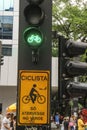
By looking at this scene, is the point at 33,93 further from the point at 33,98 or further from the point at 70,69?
the point at 70,69

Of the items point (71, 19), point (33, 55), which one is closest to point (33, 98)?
point (33, 55)

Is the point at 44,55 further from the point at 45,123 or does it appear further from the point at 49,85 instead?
the point at 45,123

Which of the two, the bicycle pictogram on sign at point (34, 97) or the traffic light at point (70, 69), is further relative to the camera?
the bicycle pictogram on sign at point (34, 97)

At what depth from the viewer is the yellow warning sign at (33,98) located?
7.12 meters

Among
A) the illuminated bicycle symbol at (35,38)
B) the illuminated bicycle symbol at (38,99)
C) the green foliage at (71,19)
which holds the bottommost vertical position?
the illuminated bicycle symbol at (38,99)

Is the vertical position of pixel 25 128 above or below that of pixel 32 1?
below

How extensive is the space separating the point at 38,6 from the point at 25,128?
159cm

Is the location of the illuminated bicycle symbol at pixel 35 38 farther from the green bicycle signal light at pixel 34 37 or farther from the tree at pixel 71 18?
the tree at pixel 71 18

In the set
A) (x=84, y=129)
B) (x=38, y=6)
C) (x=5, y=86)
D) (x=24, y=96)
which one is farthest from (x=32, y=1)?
(x=5, y=86)

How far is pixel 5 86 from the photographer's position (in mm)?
49125

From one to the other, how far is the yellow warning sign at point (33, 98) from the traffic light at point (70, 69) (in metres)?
0.26

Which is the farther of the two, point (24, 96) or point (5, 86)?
point (5, 86)

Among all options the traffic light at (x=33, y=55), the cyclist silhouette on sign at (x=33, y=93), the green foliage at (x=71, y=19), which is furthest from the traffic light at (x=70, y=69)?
the green foliage at (x=71, y=19)

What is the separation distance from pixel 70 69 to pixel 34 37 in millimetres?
630
